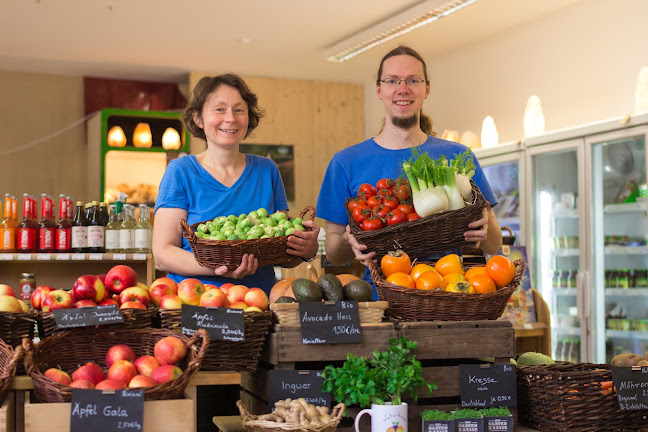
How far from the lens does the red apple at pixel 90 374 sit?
1.77m

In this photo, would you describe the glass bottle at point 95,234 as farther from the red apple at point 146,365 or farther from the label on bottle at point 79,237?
the red apple at point 146,365

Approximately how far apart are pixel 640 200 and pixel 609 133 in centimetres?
47

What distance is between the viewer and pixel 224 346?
1.98m

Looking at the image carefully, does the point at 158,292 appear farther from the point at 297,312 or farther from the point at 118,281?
the point at 297,312

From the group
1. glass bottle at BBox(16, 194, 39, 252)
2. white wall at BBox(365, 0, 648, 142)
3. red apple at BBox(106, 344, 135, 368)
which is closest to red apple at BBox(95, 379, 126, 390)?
red apple at BBox(106, 344, 135, 368)

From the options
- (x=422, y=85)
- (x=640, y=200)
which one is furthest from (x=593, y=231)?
A: (x=422, y=85)

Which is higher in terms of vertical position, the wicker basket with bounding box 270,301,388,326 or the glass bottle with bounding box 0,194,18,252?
the glass bottle with bounding box 0,194,18,252

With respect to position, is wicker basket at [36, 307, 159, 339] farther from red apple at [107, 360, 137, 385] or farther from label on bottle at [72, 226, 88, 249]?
label on bottle at [72, 226, 88, 249]

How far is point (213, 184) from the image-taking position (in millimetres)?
2660

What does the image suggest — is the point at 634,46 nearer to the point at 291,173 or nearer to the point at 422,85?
the point at 422,85

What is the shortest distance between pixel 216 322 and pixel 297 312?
22cm

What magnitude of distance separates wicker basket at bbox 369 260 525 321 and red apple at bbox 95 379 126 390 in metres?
0.78

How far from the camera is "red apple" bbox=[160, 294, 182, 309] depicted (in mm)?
2012

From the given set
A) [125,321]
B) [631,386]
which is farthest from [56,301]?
[631,386]
